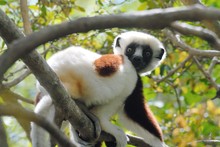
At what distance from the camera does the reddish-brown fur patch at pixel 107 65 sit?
4.04 m

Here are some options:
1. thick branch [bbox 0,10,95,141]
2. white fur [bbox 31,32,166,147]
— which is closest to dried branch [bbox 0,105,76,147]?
thick branch [bbox 0,10,95,141]

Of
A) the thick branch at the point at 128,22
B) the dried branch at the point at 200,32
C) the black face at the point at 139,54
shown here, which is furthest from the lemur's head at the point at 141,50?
the thick branch at the point at 128,22

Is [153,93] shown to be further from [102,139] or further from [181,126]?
[102,139]

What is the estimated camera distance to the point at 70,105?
3.35 metres

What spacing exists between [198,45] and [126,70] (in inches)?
112

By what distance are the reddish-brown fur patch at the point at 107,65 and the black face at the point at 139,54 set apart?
60 cm

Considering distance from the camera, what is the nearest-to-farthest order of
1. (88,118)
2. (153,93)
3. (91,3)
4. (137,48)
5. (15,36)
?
(15,36) → (88,118) → (137,48) → (153,93) → (91,3)

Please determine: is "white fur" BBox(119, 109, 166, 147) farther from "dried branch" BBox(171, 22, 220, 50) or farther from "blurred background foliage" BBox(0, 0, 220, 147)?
"dried branch" BBox(171, 22, 220, 50)

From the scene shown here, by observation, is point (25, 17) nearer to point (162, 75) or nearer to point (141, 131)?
point (141, 131)

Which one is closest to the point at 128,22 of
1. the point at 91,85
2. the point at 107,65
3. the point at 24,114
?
the point at 24,114

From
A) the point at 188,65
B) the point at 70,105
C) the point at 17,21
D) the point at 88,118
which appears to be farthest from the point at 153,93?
the point at 70,105

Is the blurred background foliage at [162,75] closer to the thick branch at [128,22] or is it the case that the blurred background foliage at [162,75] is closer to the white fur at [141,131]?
the white fur at [141,131]

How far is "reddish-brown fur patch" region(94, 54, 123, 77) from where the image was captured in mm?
4039

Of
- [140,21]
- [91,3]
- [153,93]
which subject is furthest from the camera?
[91,3]
